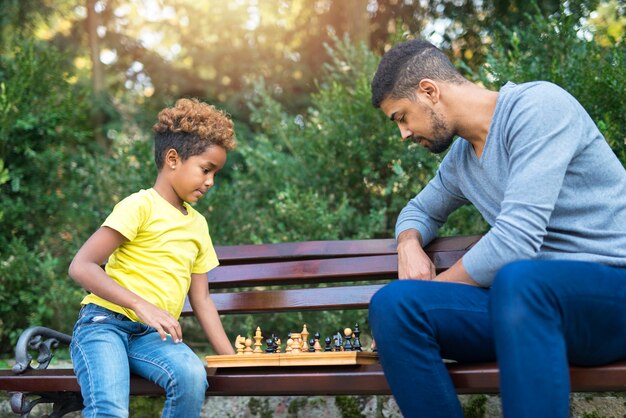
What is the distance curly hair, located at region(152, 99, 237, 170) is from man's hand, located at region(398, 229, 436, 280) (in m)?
0.78

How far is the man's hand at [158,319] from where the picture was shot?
2.87m

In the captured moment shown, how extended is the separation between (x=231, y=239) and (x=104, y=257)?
2.41 meters

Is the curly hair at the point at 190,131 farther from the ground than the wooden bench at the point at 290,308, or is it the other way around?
the curly hair at the point at 190,131

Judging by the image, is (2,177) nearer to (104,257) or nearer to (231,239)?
(231,239)

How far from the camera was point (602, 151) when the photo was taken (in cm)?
267

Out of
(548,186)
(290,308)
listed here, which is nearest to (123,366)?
(290,308)

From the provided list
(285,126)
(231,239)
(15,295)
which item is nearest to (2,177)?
(15,295)

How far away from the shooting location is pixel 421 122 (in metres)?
2.91

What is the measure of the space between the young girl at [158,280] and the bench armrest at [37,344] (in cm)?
29

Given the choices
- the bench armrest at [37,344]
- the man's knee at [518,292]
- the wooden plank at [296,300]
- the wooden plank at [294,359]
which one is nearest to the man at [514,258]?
the man's knee at [518,292]

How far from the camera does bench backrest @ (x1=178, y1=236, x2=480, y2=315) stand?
133 inches

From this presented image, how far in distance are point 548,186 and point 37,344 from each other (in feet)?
6.80

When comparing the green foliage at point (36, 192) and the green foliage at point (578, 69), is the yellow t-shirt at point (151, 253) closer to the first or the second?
the green foliage at point (578, 69)

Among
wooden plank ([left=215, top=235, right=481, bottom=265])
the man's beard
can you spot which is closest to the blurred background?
wooden plank ([left=215, top=235, right=481, bottom=265])
